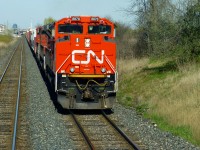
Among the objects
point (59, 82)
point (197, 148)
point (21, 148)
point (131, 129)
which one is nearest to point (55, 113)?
point (59, 82)

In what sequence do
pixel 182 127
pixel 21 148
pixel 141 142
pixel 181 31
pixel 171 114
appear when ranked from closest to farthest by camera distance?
pixel 21 148, pixel 141 142, pixel 182 127, pixel 171 114, pixel 181 31

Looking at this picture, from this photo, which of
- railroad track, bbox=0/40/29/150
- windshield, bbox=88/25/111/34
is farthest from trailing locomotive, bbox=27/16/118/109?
railroad track, bbox=0/40/29/150

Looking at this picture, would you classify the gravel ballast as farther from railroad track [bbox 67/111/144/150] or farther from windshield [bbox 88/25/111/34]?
windshield [bbox 88/25/111/34]

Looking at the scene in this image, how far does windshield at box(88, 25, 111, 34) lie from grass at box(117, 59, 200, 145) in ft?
9.54

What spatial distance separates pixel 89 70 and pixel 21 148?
4.81m

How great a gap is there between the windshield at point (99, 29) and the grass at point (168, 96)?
9.54 ft

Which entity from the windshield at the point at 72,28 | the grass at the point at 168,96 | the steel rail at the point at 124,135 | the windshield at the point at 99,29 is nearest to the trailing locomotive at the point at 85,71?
the windshield at the point at 72,28

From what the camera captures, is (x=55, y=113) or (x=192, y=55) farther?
(x=192, y=55)

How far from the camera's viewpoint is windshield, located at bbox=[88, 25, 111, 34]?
1326 cm

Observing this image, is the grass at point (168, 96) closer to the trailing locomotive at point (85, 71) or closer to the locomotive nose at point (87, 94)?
the trailing locomotive at point (85, 71)

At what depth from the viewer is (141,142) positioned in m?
9.25

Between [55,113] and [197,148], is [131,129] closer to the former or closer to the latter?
[197,148]

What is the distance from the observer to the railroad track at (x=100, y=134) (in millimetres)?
8950

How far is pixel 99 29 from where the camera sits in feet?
43.5
